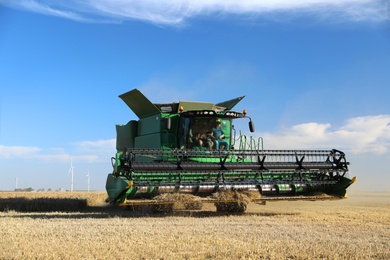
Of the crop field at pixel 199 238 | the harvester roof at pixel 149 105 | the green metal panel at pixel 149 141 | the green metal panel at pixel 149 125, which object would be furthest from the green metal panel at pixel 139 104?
the crop field at pixel 199 238

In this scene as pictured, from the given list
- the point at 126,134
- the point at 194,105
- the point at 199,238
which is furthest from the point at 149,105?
the point at 199,238

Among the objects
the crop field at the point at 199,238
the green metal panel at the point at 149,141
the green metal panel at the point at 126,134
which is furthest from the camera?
the green metal panel at the point at 126,134

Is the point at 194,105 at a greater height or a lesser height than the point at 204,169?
greater

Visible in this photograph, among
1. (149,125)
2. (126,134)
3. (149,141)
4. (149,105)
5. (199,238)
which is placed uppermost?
(149,105)

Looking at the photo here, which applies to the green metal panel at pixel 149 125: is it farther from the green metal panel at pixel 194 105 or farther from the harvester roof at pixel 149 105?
the green metal panel at pixel 194 105

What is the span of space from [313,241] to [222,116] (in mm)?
5756

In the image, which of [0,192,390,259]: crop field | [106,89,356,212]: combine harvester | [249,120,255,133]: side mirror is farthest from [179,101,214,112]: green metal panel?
[0,192,390,259]: crop field

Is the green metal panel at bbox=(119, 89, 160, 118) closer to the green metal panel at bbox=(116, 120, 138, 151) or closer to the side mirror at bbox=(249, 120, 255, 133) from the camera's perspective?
the green metal panel at bbox=(116, 120, 138, 151)

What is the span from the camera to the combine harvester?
912cm

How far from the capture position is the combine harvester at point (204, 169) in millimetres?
9117

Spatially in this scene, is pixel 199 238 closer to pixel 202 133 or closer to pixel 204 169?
pixel 204 169

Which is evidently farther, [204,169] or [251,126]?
[251,126]

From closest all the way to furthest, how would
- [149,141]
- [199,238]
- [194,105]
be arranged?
[199,238], [149,141], [194,105]

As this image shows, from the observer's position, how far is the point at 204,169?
9680mm
